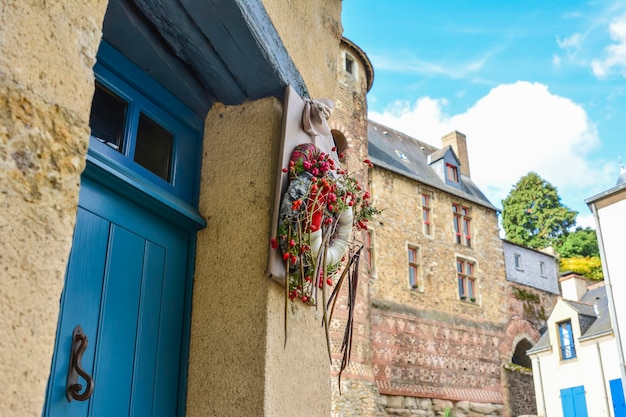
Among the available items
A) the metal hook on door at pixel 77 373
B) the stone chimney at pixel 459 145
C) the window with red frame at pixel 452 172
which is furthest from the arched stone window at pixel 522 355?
the metal hook on door at pixel 77 373

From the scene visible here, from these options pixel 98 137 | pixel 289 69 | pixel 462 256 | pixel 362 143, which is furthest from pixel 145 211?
pixel 462 256

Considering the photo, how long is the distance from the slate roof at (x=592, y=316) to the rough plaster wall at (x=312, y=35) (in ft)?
54.3

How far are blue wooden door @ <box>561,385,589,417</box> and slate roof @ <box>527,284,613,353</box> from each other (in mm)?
1500

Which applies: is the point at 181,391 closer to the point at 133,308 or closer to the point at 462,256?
the point at 133,308

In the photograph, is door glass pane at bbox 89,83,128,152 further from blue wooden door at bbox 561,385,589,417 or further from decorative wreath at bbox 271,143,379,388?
blue wooden door at bbox 561,385,589,417

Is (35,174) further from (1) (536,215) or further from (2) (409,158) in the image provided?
(1) (536,215)

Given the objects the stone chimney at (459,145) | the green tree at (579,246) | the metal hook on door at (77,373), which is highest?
the stone chimney at (459,145)

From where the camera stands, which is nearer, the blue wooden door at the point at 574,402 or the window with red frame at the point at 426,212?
the blue wooden door at the point at 574,402

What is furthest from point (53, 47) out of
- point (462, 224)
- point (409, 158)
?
point (409, 158)

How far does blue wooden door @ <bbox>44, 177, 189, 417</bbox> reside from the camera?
1.93m

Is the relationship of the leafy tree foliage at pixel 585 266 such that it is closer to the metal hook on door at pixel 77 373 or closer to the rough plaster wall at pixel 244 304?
the rough plaster wall at pixel 244 304

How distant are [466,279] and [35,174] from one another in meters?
23.6

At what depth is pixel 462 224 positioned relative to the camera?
24.5 m

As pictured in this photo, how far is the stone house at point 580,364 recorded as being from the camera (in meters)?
17.1
